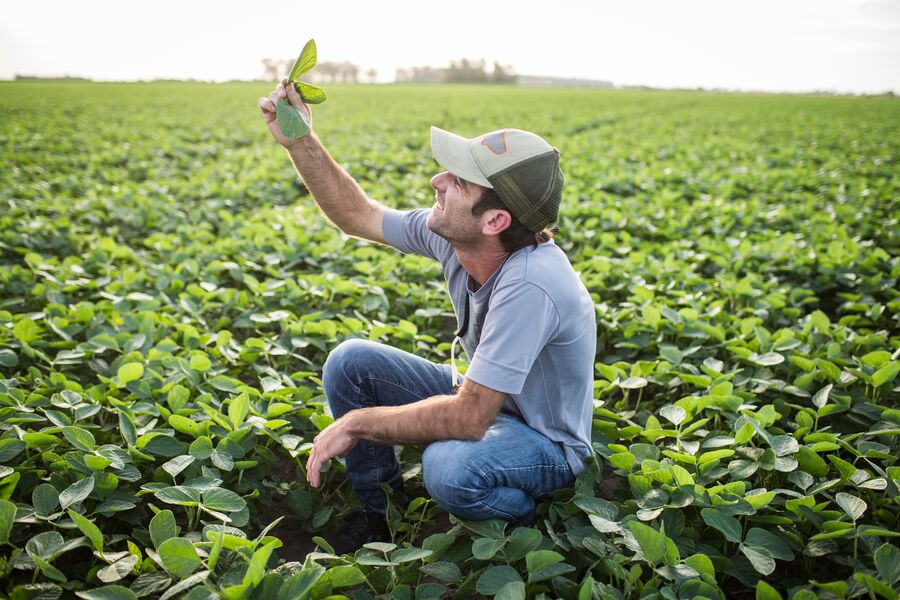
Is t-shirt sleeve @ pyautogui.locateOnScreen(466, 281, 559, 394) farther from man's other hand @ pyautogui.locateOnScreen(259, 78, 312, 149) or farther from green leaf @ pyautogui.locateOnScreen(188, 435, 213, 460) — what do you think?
man's other hand @ pyautogui.locateOnScreen(259, 78, 312, 149)

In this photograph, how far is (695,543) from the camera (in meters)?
1.69

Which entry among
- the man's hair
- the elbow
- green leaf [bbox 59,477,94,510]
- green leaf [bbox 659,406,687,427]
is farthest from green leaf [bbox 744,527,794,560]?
green leaf [bbox 59,477,94,510]

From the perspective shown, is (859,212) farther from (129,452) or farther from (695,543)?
(129,452)

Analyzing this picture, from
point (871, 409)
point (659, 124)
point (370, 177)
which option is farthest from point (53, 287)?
point (659, 124)

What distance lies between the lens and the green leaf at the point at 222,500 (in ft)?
5.45

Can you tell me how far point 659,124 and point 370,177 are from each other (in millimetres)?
11307

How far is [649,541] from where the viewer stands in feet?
4.87

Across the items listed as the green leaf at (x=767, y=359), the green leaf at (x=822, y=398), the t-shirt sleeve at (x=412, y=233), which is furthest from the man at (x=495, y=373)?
the green leaf at (x=767, y=359)

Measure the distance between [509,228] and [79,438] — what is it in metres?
1.41

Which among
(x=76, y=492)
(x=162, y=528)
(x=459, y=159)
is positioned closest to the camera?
(x=162, y=528)

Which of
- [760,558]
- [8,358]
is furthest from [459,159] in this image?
[8,358]

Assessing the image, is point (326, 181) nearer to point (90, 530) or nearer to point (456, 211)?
point (456, 211)

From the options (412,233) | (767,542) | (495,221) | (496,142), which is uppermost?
(496,142)

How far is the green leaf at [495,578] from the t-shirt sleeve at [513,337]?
1.44 ft
